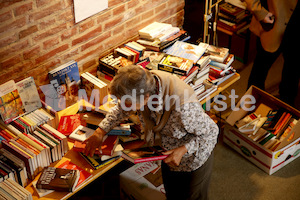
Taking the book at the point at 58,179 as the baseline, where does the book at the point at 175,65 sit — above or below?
above

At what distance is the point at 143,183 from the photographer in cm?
305

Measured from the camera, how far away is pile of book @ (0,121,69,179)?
2.40 metres

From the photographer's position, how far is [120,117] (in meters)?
2.56

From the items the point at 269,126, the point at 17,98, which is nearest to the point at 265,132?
the point at 269,126

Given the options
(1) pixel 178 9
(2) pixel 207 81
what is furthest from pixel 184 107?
(1) pixel 178 9

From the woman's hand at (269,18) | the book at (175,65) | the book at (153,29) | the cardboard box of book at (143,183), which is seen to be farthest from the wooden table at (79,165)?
the woman's hand at (269,18)

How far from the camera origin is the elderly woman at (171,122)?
6.82ft

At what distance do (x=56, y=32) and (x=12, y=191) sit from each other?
1191 millimetres

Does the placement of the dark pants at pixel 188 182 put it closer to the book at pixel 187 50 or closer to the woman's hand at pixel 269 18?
the book at pixel 187 50

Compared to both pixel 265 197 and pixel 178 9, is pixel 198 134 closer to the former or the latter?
pixel 265 197

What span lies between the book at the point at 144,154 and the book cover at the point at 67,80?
93cm

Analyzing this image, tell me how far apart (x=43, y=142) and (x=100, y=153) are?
0.38 m

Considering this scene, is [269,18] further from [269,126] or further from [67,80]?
[67,80]

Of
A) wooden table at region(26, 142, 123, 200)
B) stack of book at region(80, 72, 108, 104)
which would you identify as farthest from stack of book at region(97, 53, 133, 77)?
wooden table at region(26, 142, 123, 200)
